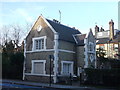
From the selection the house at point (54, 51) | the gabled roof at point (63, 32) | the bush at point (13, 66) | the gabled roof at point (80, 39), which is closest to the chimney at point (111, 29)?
the house at point (54, 51)

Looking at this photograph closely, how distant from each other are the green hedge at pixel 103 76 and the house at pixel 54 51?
16.3 ft

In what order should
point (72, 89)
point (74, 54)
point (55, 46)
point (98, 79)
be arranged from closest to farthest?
point (72, 89) → point (98, 79) → point (55, 46) → point (74, 54)

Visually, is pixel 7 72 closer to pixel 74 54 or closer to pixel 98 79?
pixel 74 54

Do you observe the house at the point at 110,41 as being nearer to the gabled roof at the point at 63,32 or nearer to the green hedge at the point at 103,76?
the gabled roof at the point at 63,32

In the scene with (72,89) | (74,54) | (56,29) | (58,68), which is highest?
(56,29)

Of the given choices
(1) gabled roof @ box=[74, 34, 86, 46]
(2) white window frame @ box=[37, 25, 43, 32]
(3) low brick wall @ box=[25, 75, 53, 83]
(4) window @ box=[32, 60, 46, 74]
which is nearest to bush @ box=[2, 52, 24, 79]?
(3) low brick wall @ box=[25, 75, 53, 83]

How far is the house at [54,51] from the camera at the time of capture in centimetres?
2581

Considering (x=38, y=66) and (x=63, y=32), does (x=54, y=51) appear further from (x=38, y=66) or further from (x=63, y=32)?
(x=63, y=32)

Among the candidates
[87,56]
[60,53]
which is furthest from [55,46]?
[87,56]

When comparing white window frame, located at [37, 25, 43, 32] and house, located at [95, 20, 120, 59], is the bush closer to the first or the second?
white window frame, located at [37, 25, 43, 32]

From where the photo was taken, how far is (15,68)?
3075 centimetres

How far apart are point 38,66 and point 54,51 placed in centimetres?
370

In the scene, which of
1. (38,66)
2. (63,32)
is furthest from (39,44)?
(63,32)

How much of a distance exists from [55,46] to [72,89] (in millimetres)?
8340
